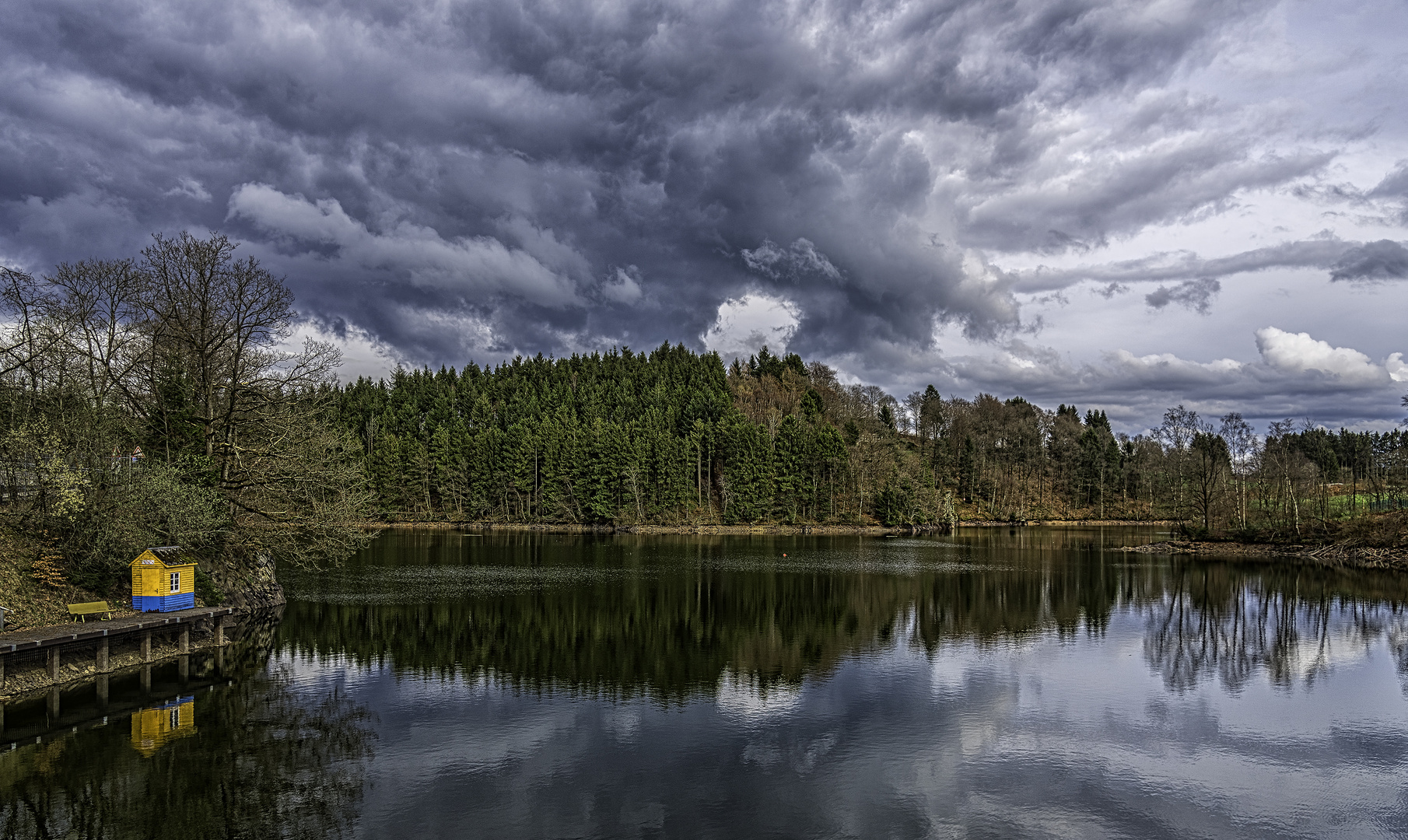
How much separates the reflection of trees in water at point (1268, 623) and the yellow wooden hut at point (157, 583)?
3488 cm

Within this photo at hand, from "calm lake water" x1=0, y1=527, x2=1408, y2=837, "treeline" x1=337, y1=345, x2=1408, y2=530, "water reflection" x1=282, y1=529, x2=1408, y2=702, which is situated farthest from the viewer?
"treeline" x1=337, y1=345, x2=1408, y2=530

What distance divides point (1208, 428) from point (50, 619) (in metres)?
88.8

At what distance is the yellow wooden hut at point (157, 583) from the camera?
88.5ft

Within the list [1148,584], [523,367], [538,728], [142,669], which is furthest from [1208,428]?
[523,367]

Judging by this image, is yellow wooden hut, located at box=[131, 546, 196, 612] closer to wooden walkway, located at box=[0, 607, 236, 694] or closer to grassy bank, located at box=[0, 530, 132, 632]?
wooden walkway, located at box=[0, 607, 236, 694]

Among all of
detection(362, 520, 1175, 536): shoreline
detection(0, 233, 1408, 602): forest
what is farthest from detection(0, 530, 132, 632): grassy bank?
detection(362, 520, 1175, 536): shoreline

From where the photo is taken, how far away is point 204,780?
16.6m

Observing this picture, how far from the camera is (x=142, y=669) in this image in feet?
82.3

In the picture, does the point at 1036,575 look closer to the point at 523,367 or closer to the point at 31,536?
the point at 31,536

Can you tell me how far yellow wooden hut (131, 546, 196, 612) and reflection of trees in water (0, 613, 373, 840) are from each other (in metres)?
7.69

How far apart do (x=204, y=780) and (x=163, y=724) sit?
16.0 ft

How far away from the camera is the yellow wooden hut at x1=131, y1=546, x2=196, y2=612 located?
26984 millimetres

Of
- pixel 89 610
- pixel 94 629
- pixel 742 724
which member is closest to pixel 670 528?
pixel 89 610

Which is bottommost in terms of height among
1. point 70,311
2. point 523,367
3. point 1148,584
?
point 1148,584
